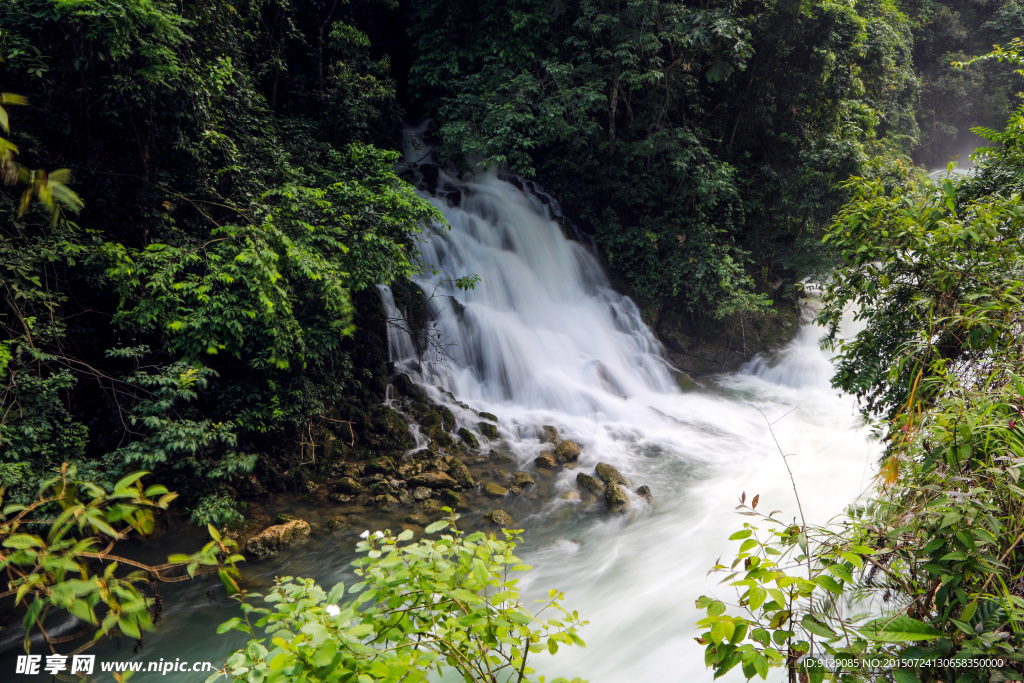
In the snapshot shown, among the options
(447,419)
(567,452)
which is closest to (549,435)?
(567,452)

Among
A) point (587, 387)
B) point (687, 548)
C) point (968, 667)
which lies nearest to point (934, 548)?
point (968, 667)

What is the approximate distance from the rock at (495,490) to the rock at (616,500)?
1.25 meters

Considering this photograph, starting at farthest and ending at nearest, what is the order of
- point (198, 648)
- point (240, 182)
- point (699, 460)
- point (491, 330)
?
point (491, 330)
point (699, 460)
point (240, 182)
point (198, 648)

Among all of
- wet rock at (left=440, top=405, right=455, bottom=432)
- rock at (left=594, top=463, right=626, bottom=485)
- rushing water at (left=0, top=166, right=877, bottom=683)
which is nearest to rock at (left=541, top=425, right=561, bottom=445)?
rushing water at (left=0, top=166, right=877, bottom=683)

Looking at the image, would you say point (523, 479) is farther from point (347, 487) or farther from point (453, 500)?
point (347, 487)

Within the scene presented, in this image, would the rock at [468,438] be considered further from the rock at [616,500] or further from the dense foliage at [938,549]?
the dense foliage at [938,549]

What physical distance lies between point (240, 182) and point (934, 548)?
6.87m

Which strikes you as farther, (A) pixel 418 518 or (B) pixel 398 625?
(A) pixel 418 518

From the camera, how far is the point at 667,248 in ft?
37.6

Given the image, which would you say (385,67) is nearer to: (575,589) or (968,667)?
(575,589)

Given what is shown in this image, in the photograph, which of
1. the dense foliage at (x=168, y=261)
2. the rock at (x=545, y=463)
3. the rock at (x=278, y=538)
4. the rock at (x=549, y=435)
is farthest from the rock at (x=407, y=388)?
the rock at (x=278, y=538)

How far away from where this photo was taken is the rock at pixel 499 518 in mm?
5881

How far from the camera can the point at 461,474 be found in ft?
21.9

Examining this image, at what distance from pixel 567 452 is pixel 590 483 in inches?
32.4
